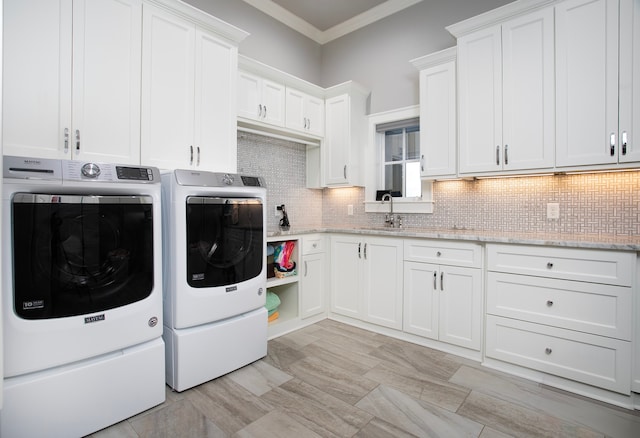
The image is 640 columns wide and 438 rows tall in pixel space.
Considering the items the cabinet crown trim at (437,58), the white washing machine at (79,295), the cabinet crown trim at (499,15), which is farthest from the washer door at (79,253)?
the cabinet crown trim at (499,15)

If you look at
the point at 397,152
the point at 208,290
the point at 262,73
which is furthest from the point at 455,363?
the point at 262,73

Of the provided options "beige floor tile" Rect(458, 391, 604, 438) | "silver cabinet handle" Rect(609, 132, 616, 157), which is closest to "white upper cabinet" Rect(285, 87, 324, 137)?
"silver cabinet handle" Rect(609, 132, 616, 157)

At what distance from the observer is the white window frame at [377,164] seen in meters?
3.41

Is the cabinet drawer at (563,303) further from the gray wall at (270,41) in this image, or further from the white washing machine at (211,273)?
the gray wall at (270,41)

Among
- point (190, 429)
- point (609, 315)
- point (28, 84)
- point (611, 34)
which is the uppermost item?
point (611, 34)

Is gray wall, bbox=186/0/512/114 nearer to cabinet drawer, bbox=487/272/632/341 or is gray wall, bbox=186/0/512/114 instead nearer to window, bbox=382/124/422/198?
window, bbox=382/124/422/198

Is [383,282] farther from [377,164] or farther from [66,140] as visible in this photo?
[66,140]

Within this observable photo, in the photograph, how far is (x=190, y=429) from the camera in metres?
1.74

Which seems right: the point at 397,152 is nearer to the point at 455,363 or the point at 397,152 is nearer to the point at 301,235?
the point at 301,235

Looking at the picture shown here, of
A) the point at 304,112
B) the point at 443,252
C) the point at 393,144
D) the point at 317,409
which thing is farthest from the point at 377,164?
the point at 317,409

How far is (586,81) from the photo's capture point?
7.39 feet

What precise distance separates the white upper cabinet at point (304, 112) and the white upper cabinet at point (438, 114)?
43.5 inches

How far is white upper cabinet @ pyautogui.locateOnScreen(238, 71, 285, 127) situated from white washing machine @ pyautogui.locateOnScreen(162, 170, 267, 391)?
0.88 meters

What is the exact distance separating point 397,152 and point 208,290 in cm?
245
